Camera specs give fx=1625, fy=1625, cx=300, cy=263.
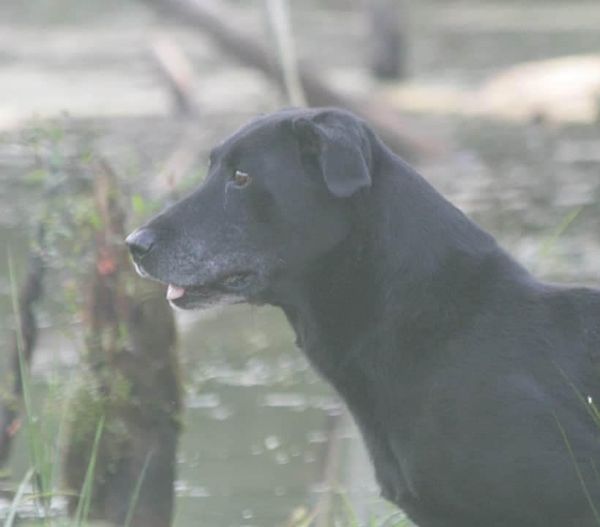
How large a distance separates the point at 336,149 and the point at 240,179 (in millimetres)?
322

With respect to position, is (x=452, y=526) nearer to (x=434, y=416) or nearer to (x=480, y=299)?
(x=434, y=416)

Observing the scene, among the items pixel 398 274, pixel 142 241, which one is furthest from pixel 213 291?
pixel 398 274

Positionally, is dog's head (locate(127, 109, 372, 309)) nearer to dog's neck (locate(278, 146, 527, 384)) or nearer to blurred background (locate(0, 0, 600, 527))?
dog's neck (locate(278, 146, 527, 384))

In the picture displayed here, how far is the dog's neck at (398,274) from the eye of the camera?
14.2 ft

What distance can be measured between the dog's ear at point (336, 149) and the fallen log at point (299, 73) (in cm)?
996

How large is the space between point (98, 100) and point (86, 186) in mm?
11411

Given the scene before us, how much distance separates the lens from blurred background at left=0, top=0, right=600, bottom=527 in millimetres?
5637

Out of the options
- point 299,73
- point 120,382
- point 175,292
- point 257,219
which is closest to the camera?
point 257,219

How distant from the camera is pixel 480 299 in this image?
14.2 feet

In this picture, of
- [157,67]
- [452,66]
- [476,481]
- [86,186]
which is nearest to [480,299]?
[476,481]

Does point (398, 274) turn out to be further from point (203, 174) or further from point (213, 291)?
point (203, 174)

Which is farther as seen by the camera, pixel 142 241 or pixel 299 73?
pixel 299 73

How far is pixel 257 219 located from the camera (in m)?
4.43

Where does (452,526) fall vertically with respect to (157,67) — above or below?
above
